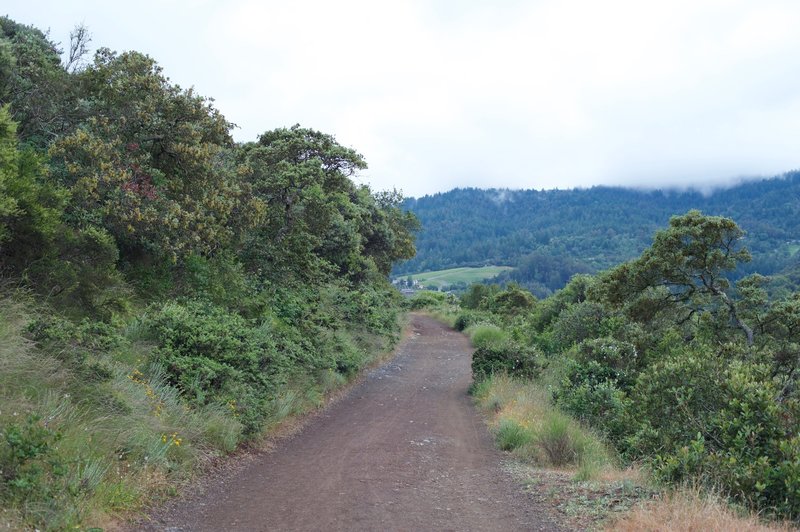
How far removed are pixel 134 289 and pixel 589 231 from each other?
510 ft

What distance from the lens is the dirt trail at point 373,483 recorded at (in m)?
6.07

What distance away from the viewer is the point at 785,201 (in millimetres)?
125750

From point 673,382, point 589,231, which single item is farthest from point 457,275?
point 673,382

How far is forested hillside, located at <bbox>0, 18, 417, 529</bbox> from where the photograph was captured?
5.82 metres

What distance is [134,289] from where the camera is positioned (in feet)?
36.6

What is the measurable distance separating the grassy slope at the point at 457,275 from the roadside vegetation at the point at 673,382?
108 meters

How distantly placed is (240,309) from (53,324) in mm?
5485

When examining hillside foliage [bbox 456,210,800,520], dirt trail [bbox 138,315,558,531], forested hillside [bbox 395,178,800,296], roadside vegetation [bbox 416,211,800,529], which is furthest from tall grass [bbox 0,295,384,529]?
forested hillside [bbox 395,178,800,296]

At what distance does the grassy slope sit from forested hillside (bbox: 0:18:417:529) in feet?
361

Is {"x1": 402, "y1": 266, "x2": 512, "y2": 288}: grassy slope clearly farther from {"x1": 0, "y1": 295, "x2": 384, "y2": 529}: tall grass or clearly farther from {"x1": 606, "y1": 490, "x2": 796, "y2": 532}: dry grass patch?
{"x1": 606, "y1": 490, "x2": 796, "y2": 532}: dry grass patch

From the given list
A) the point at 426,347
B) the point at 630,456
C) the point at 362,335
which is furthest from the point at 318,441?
the point at 426,347

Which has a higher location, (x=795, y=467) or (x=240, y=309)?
(x=240, y=309)

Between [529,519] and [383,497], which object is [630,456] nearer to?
[529,519]

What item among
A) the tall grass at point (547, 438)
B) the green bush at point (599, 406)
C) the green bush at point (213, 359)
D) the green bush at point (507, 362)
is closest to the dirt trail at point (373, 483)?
the tall grass at point (547, 438)
